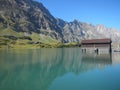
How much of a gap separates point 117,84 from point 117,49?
292 ft

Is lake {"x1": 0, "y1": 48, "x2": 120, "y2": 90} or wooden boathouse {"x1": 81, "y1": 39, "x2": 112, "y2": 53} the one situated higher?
wooden boathouse {"x1": 81, "y1": 39, "x2": 112, "y2": 53}

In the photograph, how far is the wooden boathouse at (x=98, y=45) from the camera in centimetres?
10800

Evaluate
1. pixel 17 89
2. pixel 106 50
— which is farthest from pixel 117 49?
pixel 17 89

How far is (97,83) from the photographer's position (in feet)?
114

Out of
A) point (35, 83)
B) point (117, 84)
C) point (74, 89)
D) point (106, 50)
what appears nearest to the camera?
point (74, 89)

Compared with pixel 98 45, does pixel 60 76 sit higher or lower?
lower

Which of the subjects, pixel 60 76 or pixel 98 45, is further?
pixel 98 45

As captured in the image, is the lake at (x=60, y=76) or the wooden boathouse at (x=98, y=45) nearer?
the lake at (x=60, y=76)

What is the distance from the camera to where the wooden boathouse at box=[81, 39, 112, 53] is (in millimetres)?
108000

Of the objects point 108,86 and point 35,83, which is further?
point 35,83

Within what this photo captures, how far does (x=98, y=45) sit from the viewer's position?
367ft

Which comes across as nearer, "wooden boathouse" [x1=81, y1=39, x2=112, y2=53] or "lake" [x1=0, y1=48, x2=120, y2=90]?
"lake" [x1=0, y1=48, x2=120, y2=90]

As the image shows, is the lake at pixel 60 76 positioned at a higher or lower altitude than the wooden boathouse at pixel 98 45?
lower

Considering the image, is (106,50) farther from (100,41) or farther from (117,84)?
(117,84)
